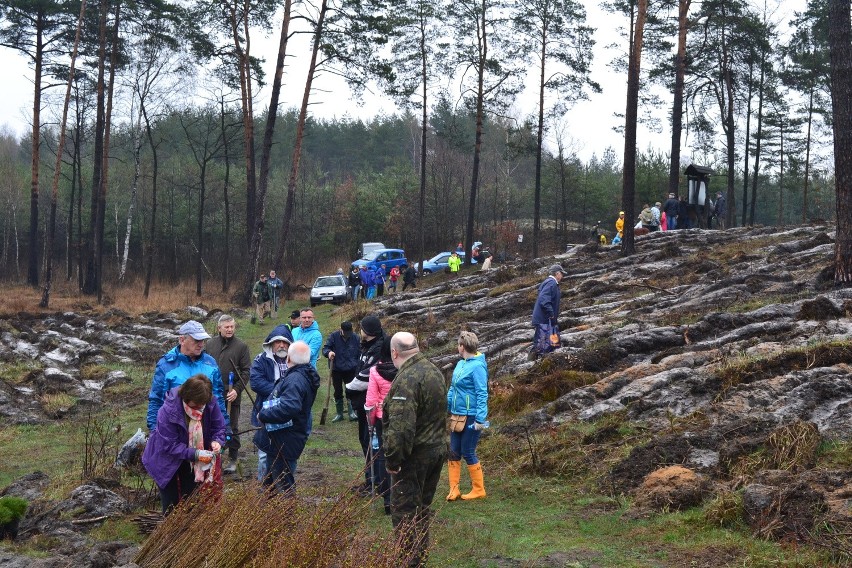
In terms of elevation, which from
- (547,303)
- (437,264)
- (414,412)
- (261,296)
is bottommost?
(414,412)

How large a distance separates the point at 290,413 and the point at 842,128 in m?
10.9

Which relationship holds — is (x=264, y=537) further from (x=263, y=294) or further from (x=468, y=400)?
(x=263, y=294)

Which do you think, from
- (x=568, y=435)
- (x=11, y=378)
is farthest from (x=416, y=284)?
(x=568, y=435)

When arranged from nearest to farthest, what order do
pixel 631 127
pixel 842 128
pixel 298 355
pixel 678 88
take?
pixel 298 355 → pixel 842 128 → pixel 631 127 → pixel 678 88

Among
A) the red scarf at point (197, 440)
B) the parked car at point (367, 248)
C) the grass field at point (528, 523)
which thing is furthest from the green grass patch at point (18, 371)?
the parked car at point (367, 248)

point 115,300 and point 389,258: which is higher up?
point 389,258

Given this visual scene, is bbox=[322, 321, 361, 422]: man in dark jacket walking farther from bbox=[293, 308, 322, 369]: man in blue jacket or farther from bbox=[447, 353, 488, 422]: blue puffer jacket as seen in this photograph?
bbox=[447, 353, 488, 422]: blue puffer jacket

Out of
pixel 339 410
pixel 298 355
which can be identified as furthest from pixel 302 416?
pixel 339 410

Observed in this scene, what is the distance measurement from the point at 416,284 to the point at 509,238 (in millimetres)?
17575

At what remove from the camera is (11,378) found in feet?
55.1

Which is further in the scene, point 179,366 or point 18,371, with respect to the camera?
point 18,371

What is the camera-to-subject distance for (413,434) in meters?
6.17

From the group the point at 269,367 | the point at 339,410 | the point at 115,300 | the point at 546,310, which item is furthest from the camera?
the point at 115,300

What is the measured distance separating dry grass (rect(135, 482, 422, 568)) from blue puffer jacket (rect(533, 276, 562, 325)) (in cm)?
863
